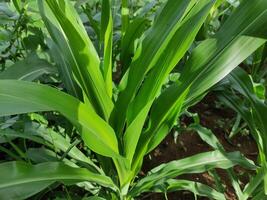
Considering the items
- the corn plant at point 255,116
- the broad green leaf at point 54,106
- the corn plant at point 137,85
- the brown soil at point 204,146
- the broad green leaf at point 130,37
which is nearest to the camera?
the broad green leaf at point 54,106

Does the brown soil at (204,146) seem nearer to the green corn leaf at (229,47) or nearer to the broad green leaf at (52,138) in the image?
the broad green leaf at (52,138)

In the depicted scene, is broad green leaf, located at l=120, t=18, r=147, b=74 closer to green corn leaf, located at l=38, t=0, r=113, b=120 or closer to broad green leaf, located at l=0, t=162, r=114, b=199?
green corn leaf, located at l=38, t=0, r=113, b=120

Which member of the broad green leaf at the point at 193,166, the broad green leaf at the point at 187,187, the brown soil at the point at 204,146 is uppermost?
the broad green leaf at the point at 193,166

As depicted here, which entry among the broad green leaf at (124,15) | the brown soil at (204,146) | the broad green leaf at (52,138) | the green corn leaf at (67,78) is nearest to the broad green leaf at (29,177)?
the broad green leaf at (52,138)

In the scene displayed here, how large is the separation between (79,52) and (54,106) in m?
0.16

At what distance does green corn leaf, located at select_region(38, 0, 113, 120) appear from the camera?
2.26ft

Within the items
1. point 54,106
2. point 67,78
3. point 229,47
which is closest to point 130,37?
point 67,78

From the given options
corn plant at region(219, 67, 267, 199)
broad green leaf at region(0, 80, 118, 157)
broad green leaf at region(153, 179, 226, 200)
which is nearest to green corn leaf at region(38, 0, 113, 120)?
broad green leaf at region(0, 80, 118, 157)

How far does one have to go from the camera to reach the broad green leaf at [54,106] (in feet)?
1.87

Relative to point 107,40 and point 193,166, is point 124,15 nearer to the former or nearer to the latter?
point 107,40

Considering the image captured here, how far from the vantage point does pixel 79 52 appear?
0.72 metres

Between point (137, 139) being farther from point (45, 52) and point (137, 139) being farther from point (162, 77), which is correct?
point (45, 52)

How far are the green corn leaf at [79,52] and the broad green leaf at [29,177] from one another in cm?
15

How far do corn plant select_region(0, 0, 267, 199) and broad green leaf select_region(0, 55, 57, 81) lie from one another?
4.4 inches
